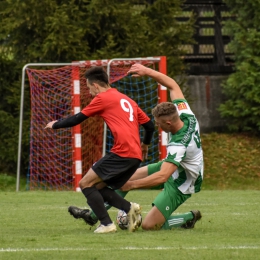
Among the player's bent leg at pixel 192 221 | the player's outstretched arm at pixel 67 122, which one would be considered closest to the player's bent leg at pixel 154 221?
the player's bent leg at pixel 192 221

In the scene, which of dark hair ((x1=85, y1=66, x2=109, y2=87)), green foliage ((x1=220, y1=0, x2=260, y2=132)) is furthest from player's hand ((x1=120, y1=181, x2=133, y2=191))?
green foliage ((x1=220, y1=0, x2=260, y2=132))

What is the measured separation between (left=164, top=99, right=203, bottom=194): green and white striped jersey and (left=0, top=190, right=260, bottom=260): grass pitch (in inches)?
20.2

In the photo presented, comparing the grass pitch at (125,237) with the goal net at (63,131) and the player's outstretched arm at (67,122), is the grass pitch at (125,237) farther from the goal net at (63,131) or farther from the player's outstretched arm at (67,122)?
the goal net at (63,131)

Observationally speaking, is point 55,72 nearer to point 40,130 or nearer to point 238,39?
point 40,130

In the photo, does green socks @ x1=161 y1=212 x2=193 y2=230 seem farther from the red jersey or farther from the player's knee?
the red jersey

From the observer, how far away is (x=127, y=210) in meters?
8.80

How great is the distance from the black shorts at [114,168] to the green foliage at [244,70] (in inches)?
421

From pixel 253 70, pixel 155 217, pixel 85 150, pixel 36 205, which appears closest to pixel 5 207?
pixel 36 205

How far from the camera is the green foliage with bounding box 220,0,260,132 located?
1936 centimetres

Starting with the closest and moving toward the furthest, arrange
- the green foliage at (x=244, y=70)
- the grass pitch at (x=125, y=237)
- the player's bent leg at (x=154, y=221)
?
the grass pitch at (x=125, y=237)
the player's bent leg at (x=154, y=221)
the green foliage at (x=244, y=70)

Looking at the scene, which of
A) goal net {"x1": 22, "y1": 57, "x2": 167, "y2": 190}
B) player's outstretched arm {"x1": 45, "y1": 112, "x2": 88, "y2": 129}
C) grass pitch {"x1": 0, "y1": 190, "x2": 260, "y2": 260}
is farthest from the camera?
goal net {"x1": 22, "y1": 57, "x2": 167, "y2": 190}

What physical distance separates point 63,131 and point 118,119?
30.0ft

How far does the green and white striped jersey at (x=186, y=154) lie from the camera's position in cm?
889

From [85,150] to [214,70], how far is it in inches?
187
